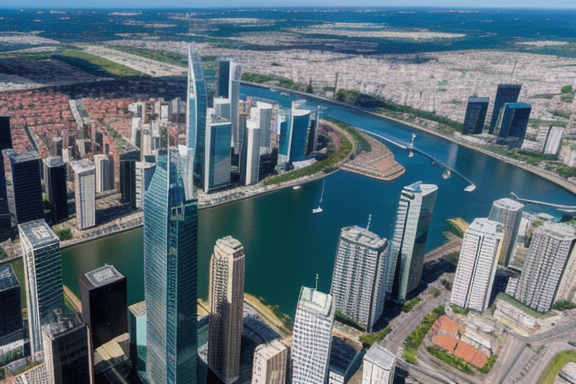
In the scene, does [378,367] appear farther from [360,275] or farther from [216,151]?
[216,151]

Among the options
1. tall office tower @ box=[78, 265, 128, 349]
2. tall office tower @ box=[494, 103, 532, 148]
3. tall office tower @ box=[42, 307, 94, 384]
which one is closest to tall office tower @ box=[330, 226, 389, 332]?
tall office tower @ box=[78, 265, 128, 349]

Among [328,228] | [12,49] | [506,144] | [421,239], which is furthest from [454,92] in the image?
[12,49]

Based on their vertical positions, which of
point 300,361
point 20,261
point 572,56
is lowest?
point 20,261

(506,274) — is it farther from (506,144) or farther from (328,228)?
(506,144)

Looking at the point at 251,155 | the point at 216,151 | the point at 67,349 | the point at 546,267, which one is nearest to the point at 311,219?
the point at 251,155

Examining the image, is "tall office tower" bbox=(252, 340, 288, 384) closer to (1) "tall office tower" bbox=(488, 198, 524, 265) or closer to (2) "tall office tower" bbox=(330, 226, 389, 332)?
(2) "tall office tower" bbox=(330, 226, 389, 332)

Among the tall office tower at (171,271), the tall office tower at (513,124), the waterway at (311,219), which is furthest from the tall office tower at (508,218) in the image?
the tall office tower at (513,124)
